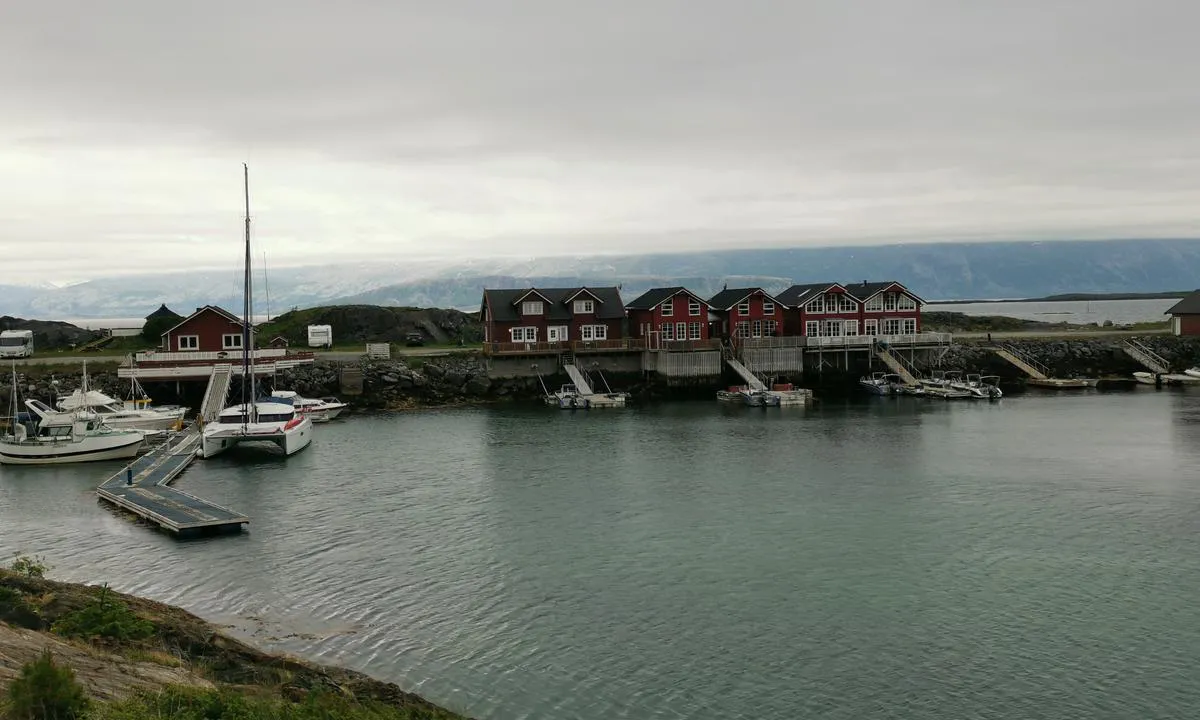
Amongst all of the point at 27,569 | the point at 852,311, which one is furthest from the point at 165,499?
the point at 852,311

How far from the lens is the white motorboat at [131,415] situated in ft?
191

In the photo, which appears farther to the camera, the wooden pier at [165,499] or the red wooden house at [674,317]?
the red wooden house at [674,317]

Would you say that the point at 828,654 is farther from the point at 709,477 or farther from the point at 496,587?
the point at 709,477

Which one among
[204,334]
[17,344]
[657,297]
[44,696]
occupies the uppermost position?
[657,297]

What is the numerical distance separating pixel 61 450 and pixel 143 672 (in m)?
37.6

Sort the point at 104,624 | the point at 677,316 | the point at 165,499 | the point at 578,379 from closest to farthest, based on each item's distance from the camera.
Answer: the point at 104,624, the point at 165,499, the point at 578,379, the point at 677,316

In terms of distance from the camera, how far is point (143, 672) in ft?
63.6

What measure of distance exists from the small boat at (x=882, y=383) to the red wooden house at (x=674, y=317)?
45.2 feet

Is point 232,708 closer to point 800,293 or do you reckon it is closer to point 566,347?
point 566,347

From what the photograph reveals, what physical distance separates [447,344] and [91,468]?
51.5 m

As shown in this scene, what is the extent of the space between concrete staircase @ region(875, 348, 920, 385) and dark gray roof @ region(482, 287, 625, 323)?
74.4 feet

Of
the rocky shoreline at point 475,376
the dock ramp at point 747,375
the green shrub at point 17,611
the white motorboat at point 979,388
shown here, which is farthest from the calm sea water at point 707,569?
the dock ramp at point 747,375

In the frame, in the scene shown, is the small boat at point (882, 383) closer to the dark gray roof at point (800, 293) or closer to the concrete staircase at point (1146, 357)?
the dark gray roof at point (800, 293)

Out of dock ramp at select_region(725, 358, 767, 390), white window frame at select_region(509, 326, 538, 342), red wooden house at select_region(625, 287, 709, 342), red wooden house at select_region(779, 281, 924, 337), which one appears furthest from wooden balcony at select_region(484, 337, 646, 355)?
red wooden house at select_region(779, 281, 924, 337)
